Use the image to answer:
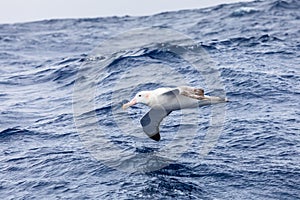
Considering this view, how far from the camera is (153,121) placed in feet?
49.1

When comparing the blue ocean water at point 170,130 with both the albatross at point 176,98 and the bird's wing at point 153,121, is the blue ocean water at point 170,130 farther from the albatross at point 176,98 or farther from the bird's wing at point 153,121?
the albatross at point 176,98

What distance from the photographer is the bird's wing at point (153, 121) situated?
1486 centimetres

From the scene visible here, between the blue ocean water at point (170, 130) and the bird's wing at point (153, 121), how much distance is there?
3.06 feet

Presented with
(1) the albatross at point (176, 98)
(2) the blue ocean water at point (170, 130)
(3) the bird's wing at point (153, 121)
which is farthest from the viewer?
(3) the bird's wing at point (153, 121)

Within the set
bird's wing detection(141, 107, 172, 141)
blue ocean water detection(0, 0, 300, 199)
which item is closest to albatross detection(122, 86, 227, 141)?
bird's wing detection(141, 107, 172, 141)

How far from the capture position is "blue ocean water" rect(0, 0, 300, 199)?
1332cm

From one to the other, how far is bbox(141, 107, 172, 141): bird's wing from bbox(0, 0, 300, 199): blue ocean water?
0.93 metres

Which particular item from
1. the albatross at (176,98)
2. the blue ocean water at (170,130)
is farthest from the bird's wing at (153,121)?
the blue ocean water at (170,130)

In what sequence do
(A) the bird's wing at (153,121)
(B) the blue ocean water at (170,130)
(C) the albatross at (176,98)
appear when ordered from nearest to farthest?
(B) the blue ocean water at (170,130), (C) the albatross at (176,98), (A) the bird's wing at (153,121)

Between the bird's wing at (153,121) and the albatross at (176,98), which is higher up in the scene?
the albatross at (176,98)

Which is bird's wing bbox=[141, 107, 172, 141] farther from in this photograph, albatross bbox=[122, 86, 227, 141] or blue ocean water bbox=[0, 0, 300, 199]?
blue ocean water bbox=[0, 0, 300, 199]

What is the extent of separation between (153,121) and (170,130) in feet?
7.77

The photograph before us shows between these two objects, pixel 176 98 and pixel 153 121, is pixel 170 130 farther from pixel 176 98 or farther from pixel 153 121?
pixel 176 98

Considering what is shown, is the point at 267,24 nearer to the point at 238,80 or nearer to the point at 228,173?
the point at 238,80
